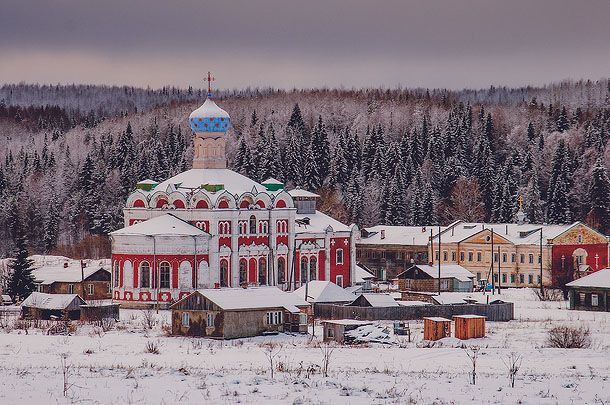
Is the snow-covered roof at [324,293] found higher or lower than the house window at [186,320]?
lower

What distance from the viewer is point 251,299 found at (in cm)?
5541

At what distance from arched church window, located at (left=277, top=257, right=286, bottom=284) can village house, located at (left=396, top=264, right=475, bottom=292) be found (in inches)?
275

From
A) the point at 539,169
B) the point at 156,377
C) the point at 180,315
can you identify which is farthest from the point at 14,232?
the point at 156,377

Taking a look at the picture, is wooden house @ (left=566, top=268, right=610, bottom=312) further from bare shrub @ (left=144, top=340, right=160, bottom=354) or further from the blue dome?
bare shrub @ (left=144, top=340, right=160, bottom=354)

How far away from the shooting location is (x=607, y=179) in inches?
4670

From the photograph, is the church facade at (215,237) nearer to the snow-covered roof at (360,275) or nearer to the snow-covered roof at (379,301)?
the snow-covered roof at (360,275)

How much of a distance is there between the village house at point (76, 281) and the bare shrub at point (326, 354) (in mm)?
26202

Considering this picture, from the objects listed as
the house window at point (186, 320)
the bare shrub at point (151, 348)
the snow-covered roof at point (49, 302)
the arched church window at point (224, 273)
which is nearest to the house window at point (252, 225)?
the arched church window at point (224, 273)

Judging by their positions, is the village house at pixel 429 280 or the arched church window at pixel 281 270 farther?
the village house at pixel 429 280

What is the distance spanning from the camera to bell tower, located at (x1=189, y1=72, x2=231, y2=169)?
3066 inches

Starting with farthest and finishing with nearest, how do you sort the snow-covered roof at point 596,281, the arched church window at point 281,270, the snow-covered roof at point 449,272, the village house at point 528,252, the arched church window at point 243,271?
the village house at point 528,252, the snow-covered roof at point 449,272, the arched church window at point 281,270, the arched church window at point 243,271, the snow-covered roof at point 596,281

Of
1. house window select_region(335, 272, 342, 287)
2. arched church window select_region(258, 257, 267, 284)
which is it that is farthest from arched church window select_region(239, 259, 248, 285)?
house window select_region(335, 272, 342, 287)

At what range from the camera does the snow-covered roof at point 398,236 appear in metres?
94.9

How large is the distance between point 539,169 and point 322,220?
56413mm
